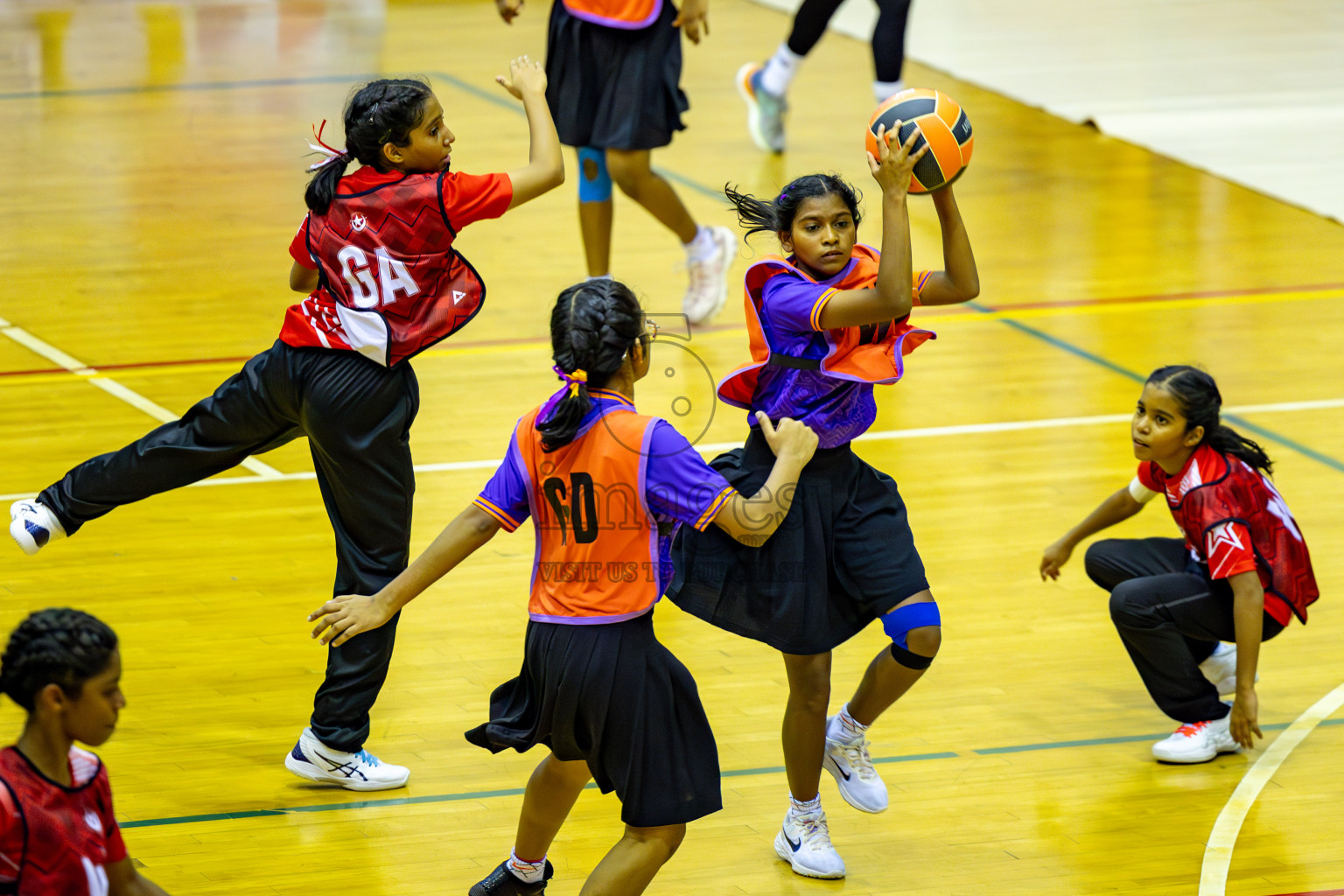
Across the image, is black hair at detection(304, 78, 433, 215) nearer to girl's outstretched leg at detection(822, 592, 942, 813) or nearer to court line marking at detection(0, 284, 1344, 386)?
girl's outstretched leg at detection(822, 592, 942, 813)

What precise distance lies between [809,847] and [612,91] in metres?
3.62

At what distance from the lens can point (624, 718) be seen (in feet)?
9.77

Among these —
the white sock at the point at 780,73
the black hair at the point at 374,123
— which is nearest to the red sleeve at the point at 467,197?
the black hair at the point at 374,123

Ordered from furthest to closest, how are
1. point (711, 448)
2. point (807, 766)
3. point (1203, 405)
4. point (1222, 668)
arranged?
point (711, 448), point (1222, 668), point (1203, 405), point (807, 766)

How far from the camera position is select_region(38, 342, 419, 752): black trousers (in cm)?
361

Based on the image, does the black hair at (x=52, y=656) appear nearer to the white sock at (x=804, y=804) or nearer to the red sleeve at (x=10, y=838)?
the red sleeve at (x=10, y=838)

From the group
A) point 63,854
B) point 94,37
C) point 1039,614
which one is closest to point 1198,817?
point 1039,614

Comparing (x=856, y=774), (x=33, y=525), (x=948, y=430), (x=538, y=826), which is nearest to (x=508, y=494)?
(x=538, y=826)

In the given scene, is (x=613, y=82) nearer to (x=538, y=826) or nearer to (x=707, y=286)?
(x=707, y=286)

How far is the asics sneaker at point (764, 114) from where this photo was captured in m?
9.09

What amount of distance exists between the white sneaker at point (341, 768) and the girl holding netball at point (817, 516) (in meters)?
0.80

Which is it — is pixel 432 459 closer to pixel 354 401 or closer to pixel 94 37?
pixel 354 401

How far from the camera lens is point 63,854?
240 cm

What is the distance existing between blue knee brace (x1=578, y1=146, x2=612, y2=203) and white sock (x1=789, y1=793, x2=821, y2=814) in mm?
3514
